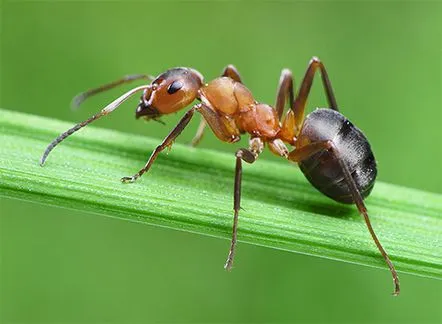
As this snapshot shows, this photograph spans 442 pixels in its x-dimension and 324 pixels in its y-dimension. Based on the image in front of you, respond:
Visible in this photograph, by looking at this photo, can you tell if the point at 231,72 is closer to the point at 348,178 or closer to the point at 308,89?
the point at 308,89

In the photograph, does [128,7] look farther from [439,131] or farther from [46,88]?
[439,131]

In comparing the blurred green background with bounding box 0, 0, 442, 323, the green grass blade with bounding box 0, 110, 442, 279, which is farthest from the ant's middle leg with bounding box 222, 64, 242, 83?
the blurred green background with bounding box 0, 0, 442, 323

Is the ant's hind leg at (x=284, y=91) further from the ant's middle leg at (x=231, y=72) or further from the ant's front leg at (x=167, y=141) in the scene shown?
the ant's front leg at (x=167, y=141)

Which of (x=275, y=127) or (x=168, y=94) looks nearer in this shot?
(x=168, y=94)

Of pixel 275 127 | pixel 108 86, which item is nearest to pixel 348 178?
pixel 275 127

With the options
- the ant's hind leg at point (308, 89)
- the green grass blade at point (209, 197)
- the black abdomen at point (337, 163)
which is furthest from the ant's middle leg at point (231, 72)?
the black abdomen at point (337, 163)

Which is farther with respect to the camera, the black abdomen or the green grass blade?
the black abdomen

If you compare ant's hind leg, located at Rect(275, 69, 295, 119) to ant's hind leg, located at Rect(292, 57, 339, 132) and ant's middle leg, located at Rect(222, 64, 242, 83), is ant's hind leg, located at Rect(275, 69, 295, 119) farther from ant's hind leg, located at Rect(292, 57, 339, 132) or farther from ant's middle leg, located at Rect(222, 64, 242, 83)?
ant's middle leg, located at Rect(222, 64, 242, 83)

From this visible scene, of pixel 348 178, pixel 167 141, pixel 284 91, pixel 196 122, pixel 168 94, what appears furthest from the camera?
pixel 196 122
